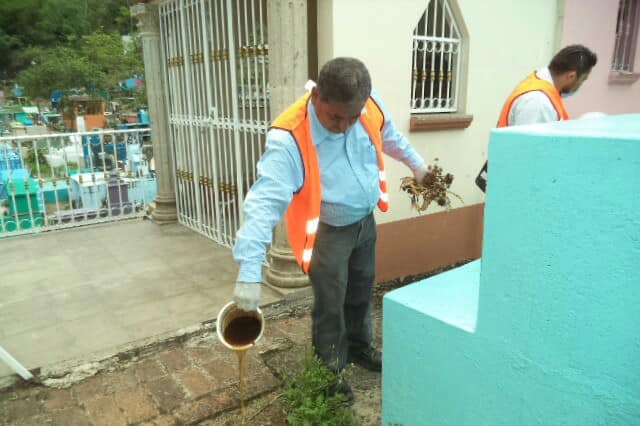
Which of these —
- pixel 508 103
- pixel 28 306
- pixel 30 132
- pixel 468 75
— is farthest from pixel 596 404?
pixel 30 132

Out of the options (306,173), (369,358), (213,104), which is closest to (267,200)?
(306,173)

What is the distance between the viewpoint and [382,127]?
269 centimetres

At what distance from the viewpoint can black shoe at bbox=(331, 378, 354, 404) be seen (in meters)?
2.55

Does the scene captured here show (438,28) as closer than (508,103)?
No

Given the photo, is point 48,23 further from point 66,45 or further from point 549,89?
point 549,89

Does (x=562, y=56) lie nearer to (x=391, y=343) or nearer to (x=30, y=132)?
(x=391, y=343)

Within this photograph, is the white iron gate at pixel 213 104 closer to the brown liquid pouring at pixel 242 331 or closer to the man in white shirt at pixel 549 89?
the man in white shirt at pixel 549 89

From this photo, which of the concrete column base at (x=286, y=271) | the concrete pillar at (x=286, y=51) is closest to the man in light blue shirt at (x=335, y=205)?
the concrete column base at (x=286, y=271)

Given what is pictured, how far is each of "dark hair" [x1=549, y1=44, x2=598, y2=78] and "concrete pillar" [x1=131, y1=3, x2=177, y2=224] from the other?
182 inches

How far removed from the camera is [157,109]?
239 inches

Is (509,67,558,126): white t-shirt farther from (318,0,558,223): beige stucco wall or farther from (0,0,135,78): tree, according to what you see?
(0,0,135,78): tree

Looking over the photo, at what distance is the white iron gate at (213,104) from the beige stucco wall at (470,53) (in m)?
0.87

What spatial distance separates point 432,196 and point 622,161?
5.11 ft

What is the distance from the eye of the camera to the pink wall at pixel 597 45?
5375mm
